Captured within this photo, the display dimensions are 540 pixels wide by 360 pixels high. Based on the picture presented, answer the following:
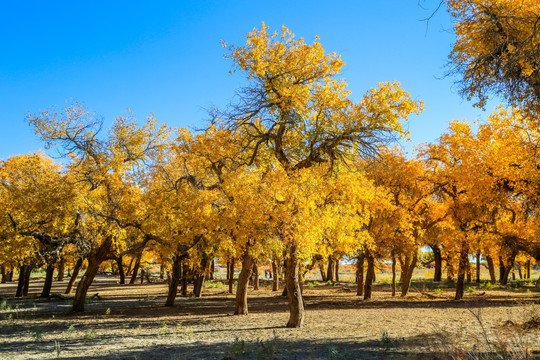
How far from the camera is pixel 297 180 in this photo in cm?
1232

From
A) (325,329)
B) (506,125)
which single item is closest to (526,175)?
(506,125)

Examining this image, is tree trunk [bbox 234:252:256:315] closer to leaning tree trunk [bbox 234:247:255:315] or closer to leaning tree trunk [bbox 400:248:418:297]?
leaning tree trunk [bbox 234:247:255:315]

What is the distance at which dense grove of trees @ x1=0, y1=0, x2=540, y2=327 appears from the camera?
1191 centimetres

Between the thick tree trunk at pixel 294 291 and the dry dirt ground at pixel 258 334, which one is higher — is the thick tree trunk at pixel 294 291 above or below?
above

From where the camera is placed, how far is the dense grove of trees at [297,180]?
11.9 meters

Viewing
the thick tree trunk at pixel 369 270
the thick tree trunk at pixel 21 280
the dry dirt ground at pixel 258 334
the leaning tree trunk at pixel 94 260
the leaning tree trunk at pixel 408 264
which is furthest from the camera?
the thick tree trunk at pixel 21 280

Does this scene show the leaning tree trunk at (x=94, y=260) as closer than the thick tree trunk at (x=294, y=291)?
No

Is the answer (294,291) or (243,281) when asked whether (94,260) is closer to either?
(243,281)

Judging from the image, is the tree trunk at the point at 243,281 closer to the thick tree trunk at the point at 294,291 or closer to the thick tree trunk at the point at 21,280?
the thick tree trunk at the point at 294,291

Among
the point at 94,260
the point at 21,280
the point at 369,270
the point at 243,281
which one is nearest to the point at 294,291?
the point at 243,281

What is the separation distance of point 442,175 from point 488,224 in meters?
3.80

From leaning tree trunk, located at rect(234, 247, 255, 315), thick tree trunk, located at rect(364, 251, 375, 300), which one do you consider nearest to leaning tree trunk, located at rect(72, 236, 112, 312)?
leaning tree trunk, located at rect(234, 247, 255, 315)

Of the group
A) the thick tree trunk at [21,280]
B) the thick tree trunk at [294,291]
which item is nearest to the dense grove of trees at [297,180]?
the thick tree trunk at [294,291]

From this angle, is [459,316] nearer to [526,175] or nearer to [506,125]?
[526,175]
